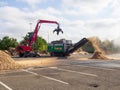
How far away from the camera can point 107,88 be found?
1198cm

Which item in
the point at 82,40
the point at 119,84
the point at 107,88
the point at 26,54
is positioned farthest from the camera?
the point at 26,54

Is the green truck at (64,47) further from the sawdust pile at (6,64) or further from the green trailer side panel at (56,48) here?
the sawdust pile at (6,64)

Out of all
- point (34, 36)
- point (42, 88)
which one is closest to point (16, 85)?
point (42, 88)

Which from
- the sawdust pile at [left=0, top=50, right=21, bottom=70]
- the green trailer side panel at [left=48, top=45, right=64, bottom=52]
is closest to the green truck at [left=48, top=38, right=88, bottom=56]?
the green trailer side panel at [left=48, top=45, right=64, bottom=52]

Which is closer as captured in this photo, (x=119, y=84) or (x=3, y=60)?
(x=119, y=84)

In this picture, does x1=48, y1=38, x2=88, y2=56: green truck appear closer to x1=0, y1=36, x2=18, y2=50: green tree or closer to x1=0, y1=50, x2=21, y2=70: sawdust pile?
x1=0, y1=50, x2=21, y2=70: sawdust pile

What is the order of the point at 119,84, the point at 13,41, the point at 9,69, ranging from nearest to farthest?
the point at 119,84 → the point at 9,69 → the point at 13,41

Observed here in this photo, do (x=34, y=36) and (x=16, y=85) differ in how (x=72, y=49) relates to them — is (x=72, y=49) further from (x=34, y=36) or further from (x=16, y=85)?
(x=16, y=85)

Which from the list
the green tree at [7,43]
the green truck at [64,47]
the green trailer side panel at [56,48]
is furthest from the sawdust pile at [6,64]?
the green tree at [7,43]

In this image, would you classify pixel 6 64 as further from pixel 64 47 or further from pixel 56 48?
pixel 56 48

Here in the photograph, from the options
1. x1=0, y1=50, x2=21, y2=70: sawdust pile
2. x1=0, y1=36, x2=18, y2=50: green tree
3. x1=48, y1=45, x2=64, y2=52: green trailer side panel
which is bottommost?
x1=0, y1=50, x2=21, y2=70: sawdust pile

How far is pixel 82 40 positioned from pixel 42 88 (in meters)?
32.8

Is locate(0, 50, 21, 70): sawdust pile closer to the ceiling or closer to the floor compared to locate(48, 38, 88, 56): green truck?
closer to the floor

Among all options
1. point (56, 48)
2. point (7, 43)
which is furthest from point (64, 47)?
A: point (7, 43)
